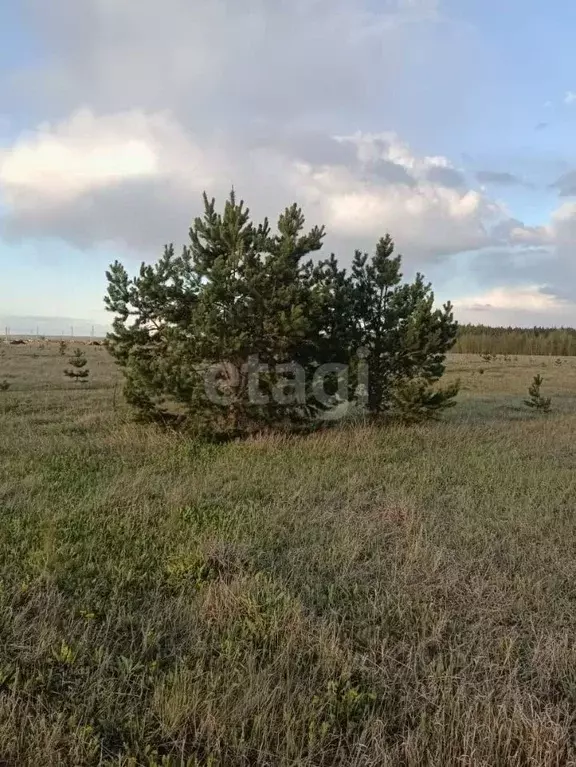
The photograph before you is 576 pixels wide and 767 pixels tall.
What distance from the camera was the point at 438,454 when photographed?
9906mm

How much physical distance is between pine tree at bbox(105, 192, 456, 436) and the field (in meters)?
2.98

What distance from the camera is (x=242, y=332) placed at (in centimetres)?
1077

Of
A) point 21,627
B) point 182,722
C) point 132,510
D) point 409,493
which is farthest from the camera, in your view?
point 409,493

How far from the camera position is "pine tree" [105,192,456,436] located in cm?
1065

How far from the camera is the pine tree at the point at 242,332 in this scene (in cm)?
1065

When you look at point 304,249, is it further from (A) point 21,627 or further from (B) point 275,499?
(A) point 21,627

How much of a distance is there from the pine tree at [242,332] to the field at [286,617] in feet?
9.78

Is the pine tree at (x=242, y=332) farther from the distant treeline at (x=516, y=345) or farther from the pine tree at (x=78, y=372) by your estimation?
the distant treeline at (x=516, y=345)

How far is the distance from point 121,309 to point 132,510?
6.17m

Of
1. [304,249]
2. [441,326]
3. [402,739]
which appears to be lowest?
[402,739]

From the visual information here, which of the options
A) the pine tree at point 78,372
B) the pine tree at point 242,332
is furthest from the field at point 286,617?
the pine tree at point 78,372

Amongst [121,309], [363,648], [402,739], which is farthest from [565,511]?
[121,309]

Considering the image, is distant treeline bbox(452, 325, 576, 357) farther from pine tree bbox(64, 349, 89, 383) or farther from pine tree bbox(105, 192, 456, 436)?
pine tree bbox(105, 192, 456, 436)

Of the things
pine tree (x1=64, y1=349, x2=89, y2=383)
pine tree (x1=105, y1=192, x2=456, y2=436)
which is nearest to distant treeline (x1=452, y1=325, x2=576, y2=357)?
pine tree (x1=64, y1=349, x2=89, y2=383)
